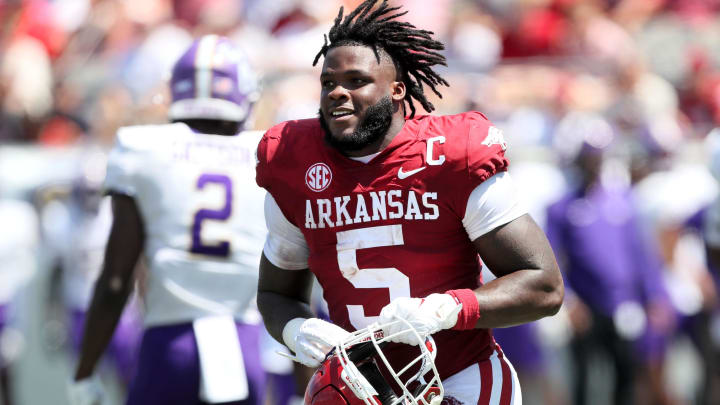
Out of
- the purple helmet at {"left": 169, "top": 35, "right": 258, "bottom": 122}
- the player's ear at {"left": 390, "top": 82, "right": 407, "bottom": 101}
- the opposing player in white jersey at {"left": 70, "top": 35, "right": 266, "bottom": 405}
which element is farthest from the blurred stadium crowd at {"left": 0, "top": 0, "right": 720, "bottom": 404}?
the player's ear at {"left": 390, "top": 82, "right": 407, "bottom": 101}

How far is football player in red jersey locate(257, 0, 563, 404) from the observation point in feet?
9.93

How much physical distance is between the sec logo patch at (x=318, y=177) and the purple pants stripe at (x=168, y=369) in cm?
119

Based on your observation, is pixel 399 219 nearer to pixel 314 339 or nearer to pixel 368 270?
pixel 368 270

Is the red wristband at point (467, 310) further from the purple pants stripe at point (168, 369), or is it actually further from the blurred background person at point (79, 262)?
the blurred background person at point (79, 262)

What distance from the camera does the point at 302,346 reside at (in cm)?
309

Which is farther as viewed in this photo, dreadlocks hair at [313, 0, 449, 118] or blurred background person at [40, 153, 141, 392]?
blurred background person at [40, 153, 141, 392]

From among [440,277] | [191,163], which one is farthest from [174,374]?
[440,277]

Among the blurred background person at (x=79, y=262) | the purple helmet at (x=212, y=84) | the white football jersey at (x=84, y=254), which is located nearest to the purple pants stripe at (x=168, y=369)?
the purple helmet at (x=212, y=84)

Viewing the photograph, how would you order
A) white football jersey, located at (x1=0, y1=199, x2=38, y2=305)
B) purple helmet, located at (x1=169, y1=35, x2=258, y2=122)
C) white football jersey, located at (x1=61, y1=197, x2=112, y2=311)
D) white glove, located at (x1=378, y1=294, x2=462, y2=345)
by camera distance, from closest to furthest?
1. white glove, located at (x1=378, y1=294, x2=462, y2=345)
2. purple helmet, located at (x1=169, y1=35, x2=258, y2=122)
3. white football jersey, located at (x1=0, y1=199, x2=38, y2=305)
4. white football jersey, located at (x1=61, y1=197, x2=112, y2=311)

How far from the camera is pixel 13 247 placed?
6.88 metres

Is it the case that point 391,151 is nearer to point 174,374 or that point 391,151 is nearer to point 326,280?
point 326,280

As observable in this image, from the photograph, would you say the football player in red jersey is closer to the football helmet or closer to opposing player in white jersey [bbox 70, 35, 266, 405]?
the football helmet

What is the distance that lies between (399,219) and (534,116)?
240 inches

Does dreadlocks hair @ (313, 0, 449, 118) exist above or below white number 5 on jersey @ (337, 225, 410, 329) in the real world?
above
